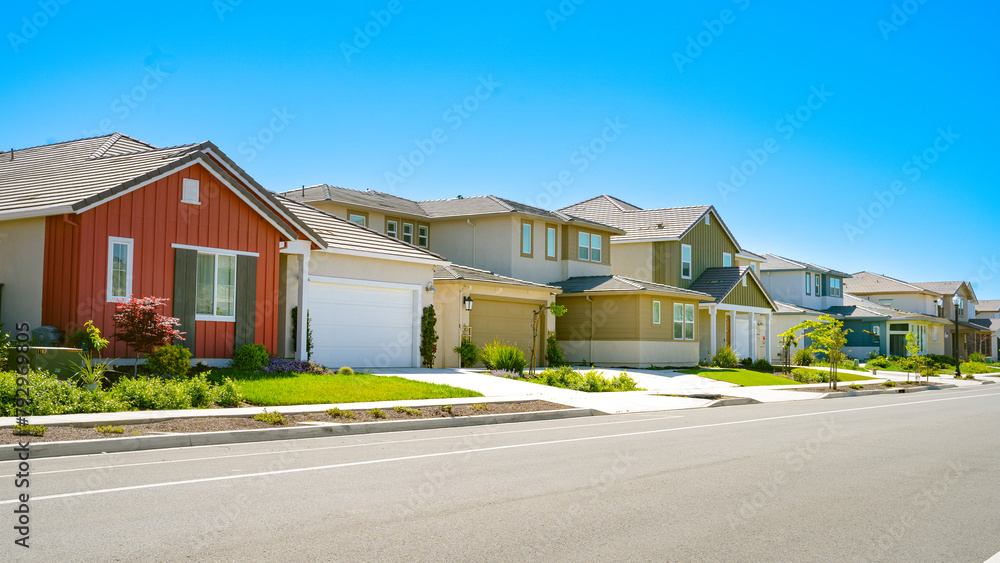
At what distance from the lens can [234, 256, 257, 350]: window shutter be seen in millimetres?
19656

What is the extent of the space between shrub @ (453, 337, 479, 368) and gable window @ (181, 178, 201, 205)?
10.9 m

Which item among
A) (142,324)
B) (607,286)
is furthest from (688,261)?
(142,324)

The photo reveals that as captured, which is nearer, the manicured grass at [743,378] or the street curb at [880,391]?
the street curb at [880,391]

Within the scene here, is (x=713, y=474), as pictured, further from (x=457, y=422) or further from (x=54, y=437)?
(x=54, y=437)

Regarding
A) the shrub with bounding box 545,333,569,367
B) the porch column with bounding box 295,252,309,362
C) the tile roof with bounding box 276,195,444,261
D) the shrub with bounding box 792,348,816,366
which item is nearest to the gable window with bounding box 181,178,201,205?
the porch column with bounding box 295,252,309,362

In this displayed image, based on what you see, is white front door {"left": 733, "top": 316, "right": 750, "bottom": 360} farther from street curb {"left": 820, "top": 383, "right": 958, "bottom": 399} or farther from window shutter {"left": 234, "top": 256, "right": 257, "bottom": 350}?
window shutter {"left": 234, "top": 256, "right": 257, "bottom": 350}

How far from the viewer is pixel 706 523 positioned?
682 cm

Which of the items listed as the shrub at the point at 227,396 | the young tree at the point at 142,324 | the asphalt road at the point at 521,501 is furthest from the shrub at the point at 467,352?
the asphalt road at the point at 521,501

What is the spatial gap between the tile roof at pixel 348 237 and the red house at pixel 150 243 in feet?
6.66

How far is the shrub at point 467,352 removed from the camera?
27.4 metres

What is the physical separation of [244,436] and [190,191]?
846 centimetres

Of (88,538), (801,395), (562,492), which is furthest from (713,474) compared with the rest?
(801,395)

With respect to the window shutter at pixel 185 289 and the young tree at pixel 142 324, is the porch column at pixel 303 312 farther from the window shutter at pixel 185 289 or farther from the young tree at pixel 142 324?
the young tree at pixel 142 324

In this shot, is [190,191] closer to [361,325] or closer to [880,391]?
[361,325]
